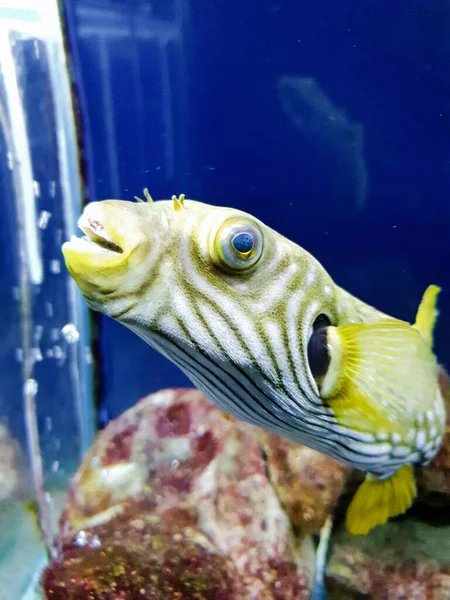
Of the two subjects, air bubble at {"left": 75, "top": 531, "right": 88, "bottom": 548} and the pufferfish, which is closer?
the pufferfish

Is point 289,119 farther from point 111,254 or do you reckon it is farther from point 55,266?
point 111,254

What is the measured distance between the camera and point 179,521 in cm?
261

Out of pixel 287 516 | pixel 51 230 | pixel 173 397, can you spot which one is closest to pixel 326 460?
pixel 287 516

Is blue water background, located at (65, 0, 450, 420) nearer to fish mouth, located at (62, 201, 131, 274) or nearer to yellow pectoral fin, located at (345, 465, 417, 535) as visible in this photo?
yellow pectoral fin, located at (345, 465, 417, 535)

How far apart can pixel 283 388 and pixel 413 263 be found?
180 cm

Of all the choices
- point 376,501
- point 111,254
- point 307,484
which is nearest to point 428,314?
point 376,501

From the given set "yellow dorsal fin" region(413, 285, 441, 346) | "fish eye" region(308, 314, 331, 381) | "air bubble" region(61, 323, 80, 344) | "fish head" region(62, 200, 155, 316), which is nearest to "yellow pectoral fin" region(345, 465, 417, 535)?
"yellow dorsal fin" region(413, 285, 441, 346)

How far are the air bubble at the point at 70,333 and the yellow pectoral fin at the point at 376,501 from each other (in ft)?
7.83

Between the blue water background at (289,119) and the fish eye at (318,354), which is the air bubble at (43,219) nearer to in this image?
the blue water background at (289,119)

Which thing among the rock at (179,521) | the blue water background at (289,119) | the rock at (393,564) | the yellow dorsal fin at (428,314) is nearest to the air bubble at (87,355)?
the rock at (179,521)

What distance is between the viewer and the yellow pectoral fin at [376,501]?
2.29 m

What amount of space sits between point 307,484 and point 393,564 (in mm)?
566

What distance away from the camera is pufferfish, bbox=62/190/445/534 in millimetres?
1265

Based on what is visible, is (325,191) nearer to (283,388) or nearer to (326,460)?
(326,460)
